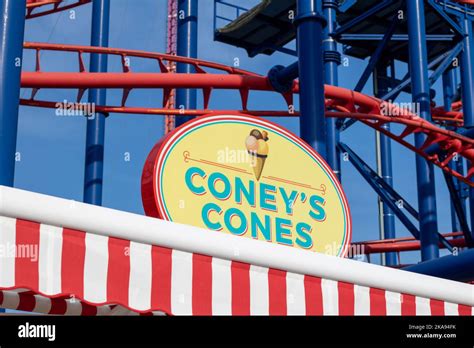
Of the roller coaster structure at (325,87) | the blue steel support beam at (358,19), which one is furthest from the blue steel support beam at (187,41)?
Answer: the blue steel support beam at (358,19)

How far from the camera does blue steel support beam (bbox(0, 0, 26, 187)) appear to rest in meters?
4.98

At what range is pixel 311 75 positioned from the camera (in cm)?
716

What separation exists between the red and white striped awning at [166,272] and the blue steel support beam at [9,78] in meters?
1.00

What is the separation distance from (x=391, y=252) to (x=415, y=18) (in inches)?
234

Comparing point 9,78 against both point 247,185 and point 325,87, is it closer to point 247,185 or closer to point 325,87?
point 247,185

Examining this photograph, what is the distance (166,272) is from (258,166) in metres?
1.81

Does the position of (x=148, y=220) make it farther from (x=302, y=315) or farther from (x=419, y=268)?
(x=419, y=268)

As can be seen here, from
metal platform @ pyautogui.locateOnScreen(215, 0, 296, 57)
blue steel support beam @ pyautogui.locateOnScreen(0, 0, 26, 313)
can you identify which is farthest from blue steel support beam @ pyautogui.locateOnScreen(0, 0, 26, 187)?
metal platform @ pyautogui.locateOnScreen(215, 0, 296, 57)

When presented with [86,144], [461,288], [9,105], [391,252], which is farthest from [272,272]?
[391,252]

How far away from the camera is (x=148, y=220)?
12.4ft

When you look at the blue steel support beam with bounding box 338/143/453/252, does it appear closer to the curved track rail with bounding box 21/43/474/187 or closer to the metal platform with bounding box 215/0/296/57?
the curved track rail with bounding box 21/43/474/187

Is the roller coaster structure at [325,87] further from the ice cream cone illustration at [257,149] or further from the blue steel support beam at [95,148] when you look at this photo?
the ice cream cone illustration at [257,149]
